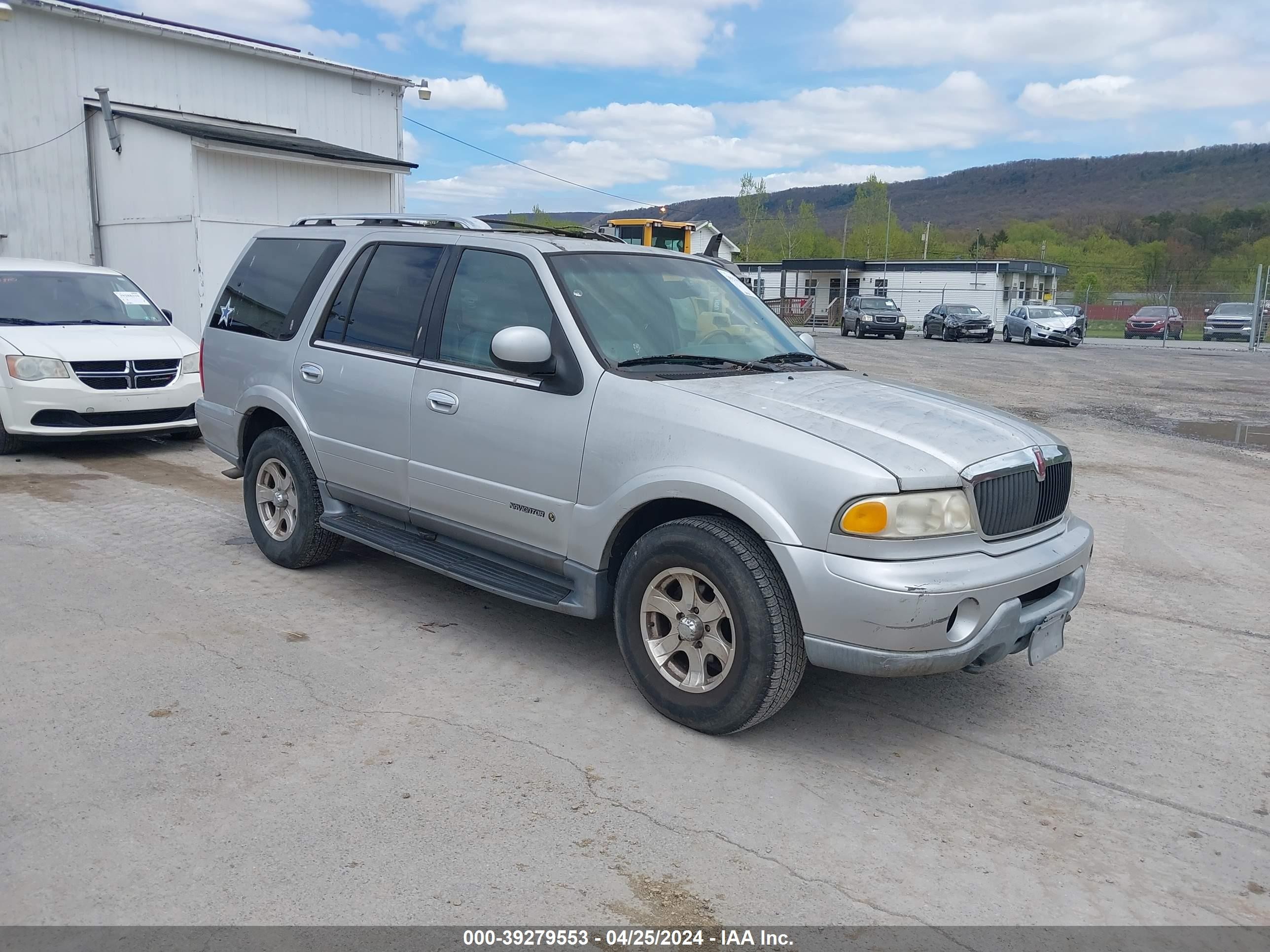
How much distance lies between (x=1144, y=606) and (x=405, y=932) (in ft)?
15.8

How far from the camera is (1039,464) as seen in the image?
410 cm

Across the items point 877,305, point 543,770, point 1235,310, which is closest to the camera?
point 543,770

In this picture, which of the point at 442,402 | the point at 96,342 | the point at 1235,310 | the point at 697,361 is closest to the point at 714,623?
the point at 697,361

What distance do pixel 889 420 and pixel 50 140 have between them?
56.5 feet

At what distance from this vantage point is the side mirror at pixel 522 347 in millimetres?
4324

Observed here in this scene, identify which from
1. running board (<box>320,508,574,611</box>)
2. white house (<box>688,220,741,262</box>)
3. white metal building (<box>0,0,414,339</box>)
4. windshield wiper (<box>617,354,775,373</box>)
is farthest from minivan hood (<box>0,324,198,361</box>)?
white house (<box>688,220,741,262</box>)

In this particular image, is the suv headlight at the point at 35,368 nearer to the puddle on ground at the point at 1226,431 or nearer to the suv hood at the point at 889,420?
the suv hood at the point at 889,420

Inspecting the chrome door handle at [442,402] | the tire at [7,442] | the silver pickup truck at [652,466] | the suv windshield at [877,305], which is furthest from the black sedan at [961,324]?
the chrome door handle at [442,402]

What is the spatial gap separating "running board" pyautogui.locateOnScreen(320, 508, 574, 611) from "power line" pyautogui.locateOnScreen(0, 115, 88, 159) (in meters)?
14.6

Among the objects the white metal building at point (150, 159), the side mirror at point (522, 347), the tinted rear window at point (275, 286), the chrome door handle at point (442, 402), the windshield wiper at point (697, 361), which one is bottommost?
the chrome door handle at point (442, 402)

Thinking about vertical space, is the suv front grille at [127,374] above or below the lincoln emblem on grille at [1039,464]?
below

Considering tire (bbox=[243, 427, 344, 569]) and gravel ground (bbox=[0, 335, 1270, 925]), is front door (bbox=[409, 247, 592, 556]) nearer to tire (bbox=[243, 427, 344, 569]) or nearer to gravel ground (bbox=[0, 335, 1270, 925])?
gravel ground (bbox=[0, 335, 1270, 925])

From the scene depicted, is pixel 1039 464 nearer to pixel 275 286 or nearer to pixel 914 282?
pixel 275 286

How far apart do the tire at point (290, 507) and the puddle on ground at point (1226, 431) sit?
11.1 meters
